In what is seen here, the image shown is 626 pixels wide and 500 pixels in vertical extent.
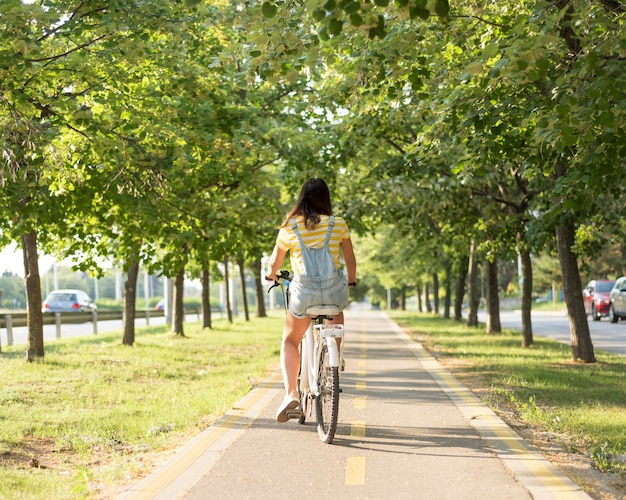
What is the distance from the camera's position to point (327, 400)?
645 cm

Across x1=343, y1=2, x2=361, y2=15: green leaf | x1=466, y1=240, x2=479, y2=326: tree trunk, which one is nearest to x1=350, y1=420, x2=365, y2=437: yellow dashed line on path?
x1=343, y1=2, x2=361, y2=15: green leaf

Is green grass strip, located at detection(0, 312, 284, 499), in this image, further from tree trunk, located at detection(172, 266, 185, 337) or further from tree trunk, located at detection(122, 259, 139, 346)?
tree trunk, located at detection(172, 266, 185, 337)

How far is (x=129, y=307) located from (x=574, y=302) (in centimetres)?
963

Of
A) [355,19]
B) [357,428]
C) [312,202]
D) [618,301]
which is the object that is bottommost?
[357,428]

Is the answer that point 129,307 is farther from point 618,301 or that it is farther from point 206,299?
point 618,301

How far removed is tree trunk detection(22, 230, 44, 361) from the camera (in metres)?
13.3

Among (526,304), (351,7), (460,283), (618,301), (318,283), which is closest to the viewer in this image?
(351,7)

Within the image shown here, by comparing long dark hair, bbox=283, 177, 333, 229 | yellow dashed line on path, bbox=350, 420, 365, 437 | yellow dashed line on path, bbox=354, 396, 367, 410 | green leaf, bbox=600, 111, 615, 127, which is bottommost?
yellow dashed line on path, bbox=354, 396, 367, 410

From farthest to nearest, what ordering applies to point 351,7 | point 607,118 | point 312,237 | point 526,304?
point 526,304, point 312,237, point 607,118, point 351,7

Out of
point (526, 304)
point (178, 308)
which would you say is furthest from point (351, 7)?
point (178, 308)

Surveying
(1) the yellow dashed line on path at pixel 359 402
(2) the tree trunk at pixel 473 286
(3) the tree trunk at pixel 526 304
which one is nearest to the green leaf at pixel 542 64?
(1) the yellow dashed line on path at pixel 359 402

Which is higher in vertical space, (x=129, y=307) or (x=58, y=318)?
(x=129, y=307)

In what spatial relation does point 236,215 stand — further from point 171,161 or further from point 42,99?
point 42,99

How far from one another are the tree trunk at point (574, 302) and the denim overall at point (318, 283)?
8249 mm
